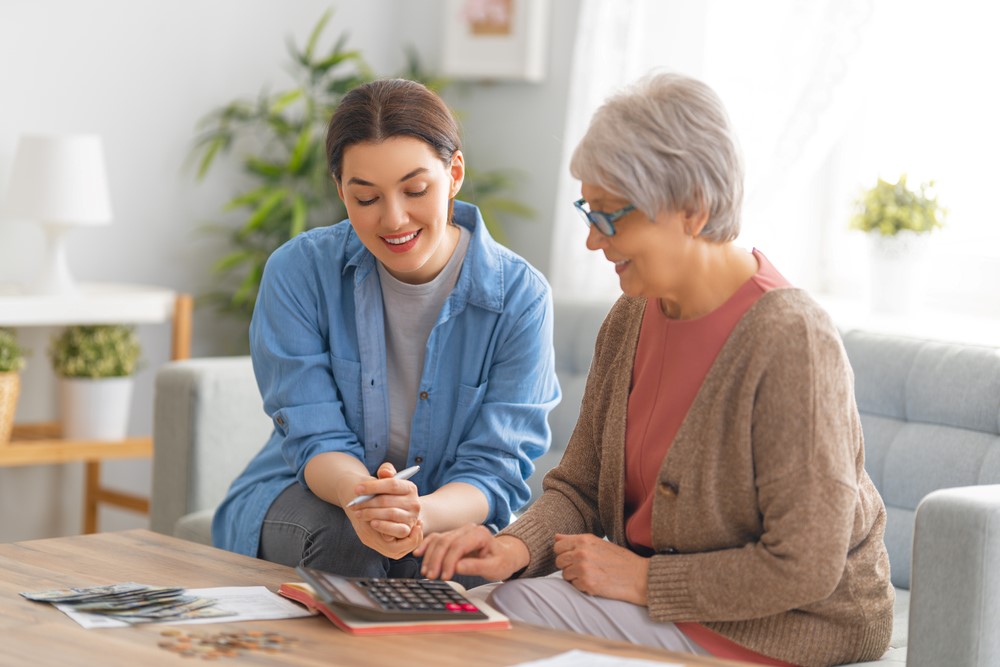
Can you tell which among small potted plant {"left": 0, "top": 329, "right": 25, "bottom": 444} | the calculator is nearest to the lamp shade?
small potted plant {"left": 0, "top": 329, "right": 25, "bottom": 444}

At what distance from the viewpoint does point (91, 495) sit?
3824 mm

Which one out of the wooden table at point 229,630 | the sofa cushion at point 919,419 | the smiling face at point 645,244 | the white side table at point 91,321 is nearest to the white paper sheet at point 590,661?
the wooden table at point 229,630

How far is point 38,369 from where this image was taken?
12.3 ft

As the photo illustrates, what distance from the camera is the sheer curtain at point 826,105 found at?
3232 millimetres

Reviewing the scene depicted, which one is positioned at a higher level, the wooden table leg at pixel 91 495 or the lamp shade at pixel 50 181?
the lamp shade at pixel 50 181

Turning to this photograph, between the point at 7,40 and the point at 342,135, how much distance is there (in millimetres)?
1951

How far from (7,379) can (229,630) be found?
1969 mm

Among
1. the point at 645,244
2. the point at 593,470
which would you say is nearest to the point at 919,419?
the point at 593,470

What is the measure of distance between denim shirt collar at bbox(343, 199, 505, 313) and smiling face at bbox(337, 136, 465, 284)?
10 centimetres

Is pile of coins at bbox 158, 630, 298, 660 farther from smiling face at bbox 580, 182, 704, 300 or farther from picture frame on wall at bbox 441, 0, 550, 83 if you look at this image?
picture frame on wall at bbox 441, 0, 550, 83

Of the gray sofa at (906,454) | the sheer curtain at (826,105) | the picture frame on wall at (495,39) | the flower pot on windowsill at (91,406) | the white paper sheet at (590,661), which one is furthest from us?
the picture frame on wall at (495,39)

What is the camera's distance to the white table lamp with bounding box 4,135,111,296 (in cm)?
332

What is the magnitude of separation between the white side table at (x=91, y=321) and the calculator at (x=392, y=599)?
1891mm

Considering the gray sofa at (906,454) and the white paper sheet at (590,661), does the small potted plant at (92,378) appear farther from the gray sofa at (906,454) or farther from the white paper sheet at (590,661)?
the white paper sheet at (590,661)
